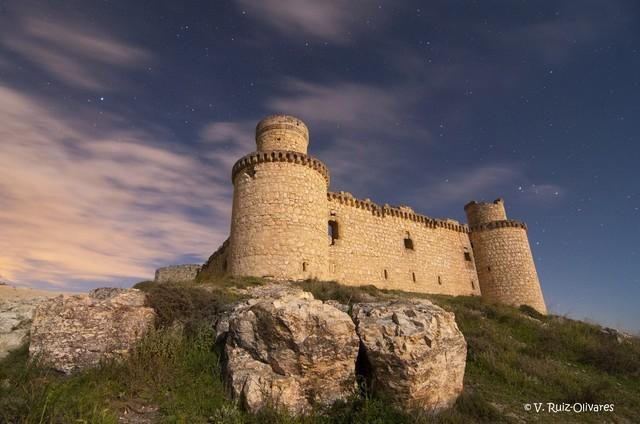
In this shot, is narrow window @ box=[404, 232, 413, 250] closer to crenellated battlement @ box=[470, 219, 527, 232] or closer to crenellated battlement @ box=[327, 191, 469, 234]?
crenellated battlement @ box=[327, 191, 469, 234]

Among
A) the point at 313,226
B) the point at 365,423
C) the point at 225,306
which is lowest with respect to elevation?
the point at 365,423

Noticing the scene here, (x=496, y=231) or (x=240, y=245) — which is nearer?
(x=240, y=245)

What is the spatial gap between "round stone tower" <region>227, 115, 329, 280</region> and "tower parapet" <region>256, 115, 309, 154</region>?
0.06 meters

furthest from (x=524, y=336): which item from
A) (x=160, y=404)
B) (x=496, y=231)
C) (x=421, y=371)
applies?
(x=496, y=231)

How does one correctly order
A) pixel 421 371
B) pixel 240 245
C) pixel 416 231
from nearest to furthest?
pixel 421 371 → pixel 240 245 → pixel 416 231

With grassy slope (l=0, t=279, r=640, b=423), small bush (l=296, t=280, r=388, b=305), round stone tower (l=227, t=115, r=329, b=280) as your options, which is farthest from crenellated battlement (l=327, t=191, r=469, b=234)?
grassy slope (l=0, t=279, r=640, b=423)

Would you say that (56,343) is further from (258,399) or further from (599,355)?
(599,355)

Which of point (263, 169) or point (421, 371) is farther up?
point (263, 169)

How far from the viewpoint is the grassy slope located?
534cm

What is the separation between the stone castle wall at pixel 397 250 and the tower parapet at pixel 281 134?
4.32 meters

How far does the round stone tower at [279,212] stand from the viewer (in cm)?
1700

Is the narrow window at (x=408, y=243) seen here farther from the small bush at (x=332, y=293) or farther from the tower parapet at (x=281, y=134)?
the small bush at (x=332, y=293)

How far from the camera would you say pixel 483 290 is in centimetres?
2741

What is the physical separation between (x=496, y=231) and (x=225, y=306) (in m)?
25.8
